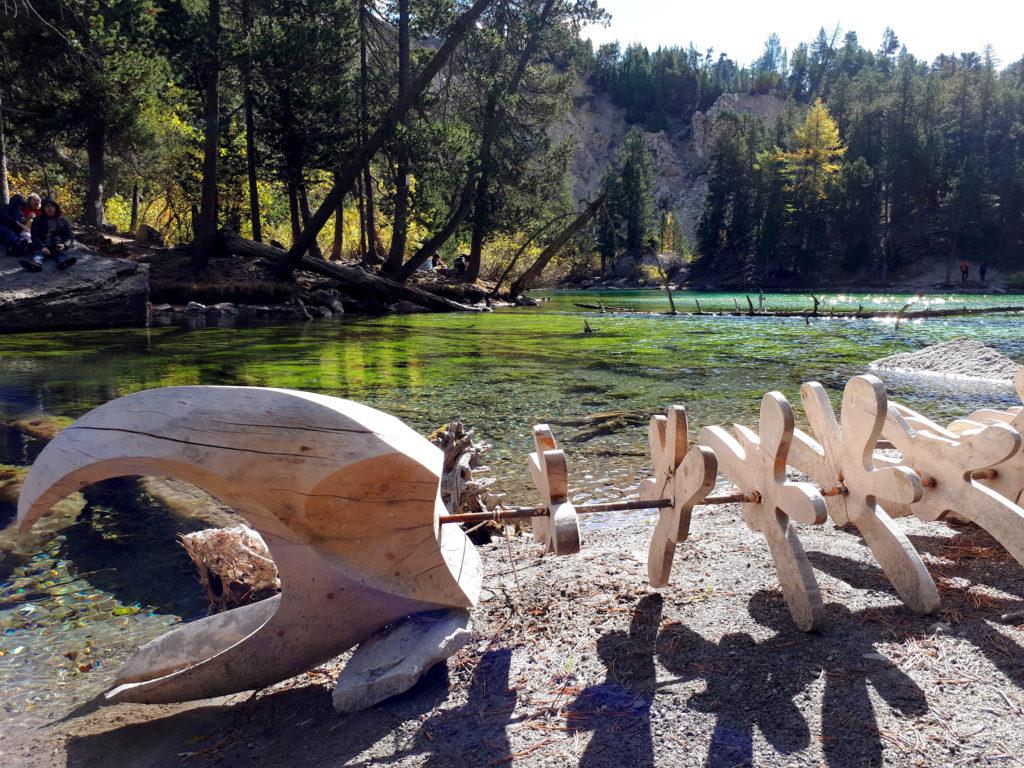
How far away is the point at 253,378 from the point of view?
9.85 meters

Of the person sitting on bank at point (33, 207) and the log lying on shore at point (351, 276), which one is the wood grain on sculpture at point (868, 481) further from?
the log lying on shore at point (351, 276)

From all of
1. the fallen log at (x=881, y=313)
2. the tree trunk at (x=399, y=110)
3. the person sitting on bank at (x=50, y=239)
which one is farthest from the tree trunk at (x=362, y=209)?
the person sitting on bank at (x=50, y=239)

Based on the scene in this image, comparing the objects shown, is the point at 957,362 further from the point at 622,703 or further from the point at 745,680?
the point at 622,703

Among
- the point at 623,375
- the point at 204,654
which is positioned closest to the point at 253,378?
the point at 623,375

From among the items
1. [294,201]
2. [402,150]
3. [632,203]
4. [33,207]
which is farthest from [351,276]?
[632,203]

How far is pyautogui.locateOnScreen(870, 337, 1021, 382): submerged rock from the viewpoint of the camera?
9.77 metres

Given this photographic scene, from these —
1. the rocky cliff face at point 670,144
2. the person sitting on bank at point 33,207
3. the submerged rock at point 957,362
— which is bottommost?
the submerged rock at point 957,362

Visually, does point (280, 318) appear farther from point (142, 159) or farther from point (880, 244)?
point (880, 244)

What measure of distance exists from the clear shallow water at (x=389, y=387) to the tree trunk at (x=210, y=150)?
6.40 metres

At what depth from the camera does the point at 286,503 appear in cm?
177

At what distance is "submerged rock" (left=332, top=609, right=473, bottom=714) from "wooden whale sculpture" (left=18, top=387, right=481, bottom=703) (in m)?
0.05

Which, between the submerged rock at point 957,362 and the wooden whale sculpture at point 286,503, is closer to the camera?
the wooden whale sculpture at point 286,503

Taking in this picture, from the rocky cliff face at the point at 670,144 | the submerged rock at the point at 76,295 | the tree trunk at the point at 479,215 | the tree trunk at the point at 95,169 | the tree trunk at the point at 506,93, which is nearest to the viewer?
the submerged rock at the point at 76,295

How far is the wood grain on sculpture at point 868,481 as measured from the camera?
206cm
